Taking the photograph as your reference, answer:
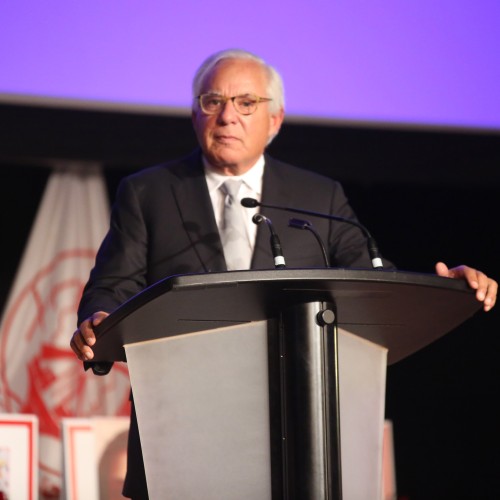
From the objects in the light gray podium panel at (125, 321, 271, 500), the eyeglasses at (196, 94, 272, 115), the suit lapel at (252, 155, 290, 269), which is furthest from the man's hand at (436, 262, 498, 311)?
the eyeglasses at (196, 94, 272, 115)

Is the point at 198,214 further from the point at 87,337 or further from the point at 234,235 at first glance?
the point at 87,337

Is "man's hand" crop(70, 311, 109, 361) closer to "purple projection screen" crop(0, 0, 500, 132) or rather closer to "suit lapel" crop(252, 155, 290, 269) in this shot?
"suit lapel" crop(252, 155, 290, 269)

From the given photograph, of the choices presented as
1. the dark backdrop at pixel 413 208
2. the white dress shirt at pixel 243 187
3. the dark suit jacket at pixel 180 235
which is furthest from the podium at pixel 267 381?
the dark backdrop at pixel 413 208

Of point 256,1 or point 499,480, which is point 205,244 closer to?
point 256,1

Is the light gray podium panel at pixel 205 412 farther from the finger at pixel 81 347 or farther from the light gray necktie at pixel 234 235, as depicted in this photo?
the light gray necktie at pixel 234 235

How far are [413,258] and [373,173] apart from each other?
1.63 ft

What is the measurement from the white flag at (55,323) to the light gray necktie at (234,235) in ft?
5.39

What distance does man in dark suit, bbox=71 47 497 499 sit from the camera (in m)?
1.90

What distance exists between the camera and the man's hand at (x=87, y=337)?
1506 mm

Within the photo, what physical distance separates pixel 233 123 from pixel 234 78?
11cm

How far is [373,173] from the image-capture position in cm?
372

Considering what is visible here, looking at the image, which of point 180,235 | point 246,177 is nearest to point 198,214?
point 180,235

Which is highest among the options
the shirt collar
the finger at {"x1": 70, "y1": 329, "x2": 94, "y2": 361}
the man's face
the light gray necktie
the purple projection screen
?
the purple projection screen

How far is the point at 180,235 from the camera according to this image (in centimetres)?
195
